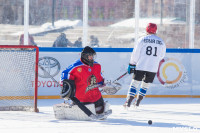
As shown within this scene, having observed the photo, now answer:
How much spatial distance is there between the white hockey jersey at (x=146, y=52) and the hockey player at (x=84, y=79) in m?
0.91

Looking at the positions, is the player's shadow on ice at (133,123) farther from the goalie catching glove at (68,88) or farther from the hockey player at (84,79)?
the goalie catching glove at (68,88)

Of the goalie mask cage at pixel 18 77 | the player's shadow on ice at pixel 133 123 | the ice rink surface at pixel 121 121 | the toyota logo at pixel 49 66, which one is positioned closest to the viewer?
the ice rink surface at pixel 121 121

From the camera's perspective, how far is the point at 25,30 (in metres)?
7.79

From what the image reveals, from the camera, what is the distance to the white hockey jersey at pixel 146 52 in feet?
20.3

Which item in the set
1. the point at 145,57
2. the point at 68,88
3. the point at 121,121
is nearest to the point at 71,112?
the point at 68,88

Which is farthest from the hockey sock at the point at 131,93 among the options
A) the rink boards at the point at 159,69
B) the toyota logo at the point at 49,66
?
the toyota logo at the point at 49,66

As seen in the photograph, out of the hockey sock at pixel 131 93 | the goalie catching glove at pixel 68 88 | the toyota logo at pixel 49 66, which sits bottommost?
the hockey sock at pixel 131 93

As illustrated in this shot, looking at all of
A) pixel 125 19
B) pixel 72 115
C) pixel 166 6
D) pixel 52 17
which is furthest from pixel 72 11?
pixel 72 115

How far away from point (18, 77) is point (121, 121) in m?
1.67

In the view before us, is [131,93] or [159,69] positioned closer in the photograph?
[131,93]

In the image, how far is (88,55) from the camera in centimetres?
524

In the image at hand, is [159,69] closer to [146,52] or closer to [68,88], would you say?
[146,52]

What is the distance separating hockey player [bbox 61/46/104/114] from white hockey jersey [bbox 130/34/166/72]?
0.91 m

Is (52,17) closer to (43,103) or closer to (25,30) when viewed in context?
(25,30)
